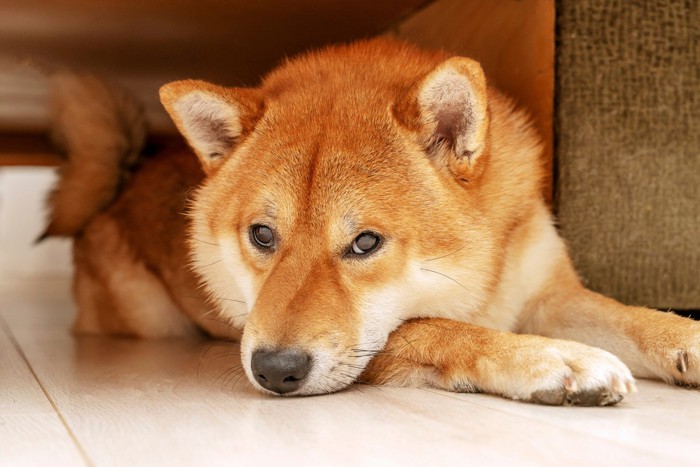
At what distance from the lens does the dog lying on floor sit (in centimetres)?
148

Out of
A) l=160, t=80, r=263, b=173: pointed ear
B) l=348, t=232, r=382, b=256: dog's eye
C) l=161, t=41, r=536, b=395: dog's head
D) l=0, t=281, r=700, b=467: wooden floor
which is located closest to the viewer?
l=0, t=281, r=700, b=467: wooden floor

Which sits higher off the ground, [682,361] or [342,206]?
[342,206]

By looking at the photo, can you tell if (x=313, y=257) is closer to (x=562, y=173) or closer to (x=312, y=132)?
(x=312, y=132)

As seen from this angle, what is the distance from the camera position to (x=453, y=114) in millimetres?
1725

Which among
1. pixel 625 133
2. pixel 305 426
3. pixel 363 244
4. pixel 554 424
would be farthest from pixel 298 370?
pixel 625 133

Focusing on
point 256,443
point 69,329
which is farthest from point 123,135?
point 256,443

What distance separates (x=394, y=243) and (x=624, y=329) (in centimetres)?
59

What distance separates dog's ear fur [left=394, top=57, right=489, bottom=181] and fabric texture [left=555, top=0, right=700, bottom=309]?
44 cm

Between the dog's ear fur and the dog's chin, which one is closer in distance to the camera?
the dog's chin

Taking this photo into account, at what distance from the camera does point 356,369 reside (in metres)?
1.56

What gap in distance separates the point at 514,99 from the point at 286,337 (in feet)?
3.63

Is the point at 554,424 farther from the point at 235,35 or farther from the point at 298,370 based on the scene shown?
the point at 235,35

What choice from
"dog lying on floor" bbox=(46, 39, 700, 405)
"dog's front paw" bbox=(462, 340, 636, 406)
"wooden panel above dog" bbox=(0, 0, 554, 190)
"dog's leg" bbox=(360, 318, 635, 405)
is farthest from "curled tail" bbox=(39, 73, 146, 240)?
"dog's front paw" bbox=(462, 340, 636, 406)

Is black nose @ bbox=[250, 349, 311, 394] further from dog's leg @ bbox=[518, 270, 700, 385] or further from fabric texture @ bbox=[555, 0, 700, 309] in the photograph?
fabric texture @ bbox=[555, 0, 700, 309]
